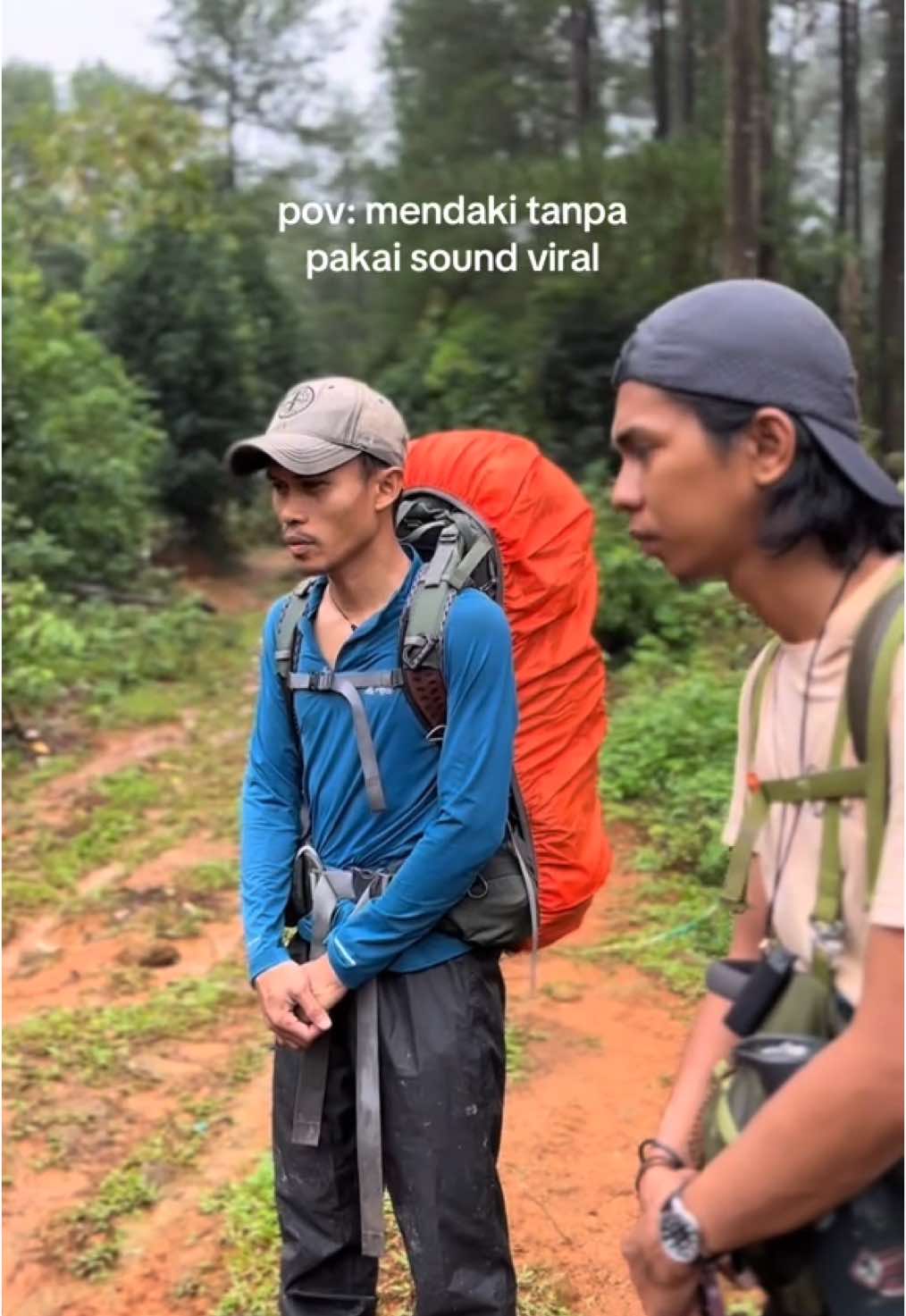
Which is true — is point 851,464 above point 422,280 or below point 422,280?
below

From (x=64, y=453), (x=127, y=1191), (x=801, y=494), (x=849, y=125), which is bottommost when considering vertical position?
(x=127, y=1191)

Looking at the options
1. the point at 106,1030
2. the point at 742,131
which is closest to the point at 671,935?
the point at 106,1030

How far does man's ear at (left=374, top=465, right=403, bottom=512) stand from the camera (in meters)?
2.09

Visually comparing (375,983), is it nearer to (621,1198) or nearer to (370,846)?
(370,846)

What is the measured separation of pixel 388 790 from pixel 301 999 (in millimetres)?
362

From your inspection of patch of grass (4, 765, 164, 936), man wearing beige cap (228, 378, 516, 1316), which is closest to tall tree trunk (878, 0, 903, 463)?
patch of grass (4, 765, 164, 936)

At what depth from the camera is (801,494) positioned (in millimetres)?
1195

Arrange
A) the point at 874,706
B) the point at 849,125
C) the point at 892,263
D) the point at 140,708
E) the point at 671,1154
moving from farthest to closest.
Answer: the point at 849,125
the point at 892,263
the point at 140,708
the point at 671,1154
the point at 874,706

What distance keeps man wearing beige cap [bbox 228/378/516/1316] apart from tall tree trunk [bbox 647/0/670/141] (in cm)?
1728

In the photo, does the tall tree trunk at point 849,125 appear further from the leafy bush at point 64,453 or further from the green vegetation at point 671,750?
the leafy bush at point 64,453

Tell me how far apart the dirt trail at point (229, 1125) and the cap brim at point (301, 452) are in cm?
204

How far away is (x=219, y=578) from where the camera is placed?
56.7 ft

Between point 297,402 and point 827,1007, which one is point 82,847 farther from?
point 827,1007

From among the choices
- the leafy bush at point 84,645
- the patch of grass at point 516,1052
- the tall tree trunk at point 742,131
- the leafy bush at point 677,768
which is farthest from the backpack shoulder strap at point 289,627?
the tall tree trunk at point 742,131
